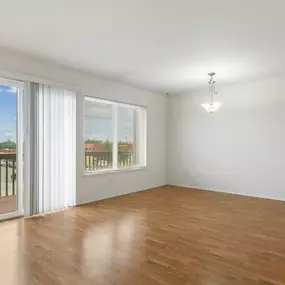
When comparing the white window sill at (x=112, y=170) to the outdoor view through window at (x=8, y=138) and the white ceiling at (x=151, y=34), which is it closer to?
the outdoor view through window at (x=8, y=138)

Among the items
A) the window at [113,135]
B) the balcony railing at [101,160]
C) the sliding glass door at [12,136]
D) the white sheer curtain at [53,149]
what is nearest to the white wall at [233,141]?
the window at [113,135]

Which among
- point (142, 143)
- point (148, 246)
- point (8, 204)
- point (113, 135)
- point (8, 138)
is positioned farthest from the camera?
point (142, 143)

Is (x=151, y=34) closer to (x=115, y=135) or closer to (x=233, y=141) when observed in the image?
(x=115, y=135)

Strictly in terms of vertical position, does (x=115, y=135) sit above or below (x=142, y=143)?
above

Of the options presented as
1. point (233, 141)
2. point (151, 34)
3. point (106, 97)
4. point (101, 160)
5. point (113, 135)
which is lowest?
point (101, 160)

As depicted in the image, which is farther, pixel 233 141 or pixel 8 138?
pixel 233 141

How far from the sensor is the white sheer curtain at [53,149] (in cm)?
396

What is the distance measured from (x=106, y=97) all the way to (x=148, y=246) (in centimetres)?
334

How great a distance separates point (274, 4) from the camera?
7.77 feet

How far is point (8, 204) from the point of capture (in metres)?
4.04

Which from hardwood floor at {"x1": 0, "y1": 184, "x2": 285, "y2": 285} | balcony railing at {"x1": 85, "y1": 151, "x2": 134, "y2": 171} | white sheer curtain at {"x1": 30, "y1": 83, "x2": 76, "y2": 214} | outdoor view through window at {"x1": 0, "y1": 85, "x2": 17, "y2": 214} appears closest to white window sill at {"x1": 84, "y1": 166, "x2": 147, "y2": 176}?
balcony railing at {"x1": 85, "y1": 151, "x2": 134, "y2": 171}

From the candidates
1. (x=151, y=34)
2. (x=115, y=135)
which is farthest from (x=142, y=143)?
(x=151, y=34)

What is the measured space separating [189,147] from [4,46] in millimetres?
4645

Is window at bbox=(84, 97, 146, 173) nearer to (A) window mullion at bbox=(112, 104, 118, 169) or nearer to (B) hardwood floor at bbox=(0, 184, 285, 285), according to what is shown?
(A) window mullion at bbox=(112, 104, 118, 169)
